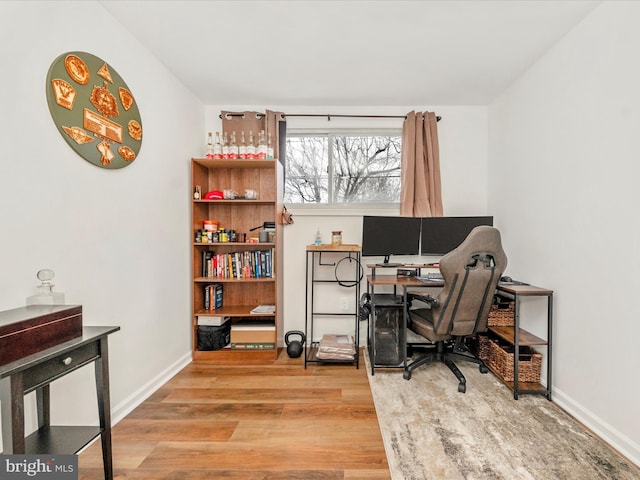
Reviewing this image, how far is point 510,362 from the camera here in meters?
2.30

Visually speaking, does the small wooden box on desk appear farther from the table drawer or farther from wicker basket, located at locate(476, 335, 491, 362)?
the table drawer

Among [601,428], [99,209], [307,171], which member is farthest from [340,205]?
[601,428]

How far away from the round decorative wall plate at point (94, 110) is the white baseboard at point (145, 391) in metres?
1.49

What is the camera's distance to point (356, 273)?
3.17 metres

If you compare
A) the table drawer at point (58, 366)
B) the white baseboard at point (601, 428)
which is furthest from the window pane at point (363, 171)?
the table drawer at point (58, 366)

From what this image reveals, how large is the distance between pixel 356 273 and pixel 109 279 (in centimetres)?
211

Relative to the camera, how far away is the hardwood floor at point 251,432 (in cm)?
151

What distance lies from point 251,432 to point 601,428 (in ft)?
6.53

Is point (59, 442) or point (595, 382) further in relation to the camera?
point (595, 382)

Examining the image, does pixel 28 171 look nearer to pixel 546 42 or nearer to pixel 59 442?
pixel 59 442

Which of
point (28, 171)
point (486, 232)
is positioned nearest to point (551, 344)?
point (486, 232)

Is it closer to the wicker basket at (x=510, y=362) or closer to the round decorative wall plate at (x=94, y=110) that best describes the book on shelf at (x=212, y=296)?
the round decorative wall plate at (x=94, y=110)

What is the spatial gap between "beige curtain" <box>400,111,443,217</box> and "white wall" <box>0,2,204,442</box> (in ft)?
6.77

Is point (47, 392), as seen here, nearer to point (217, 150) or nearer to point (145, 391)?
point (145, 391)
